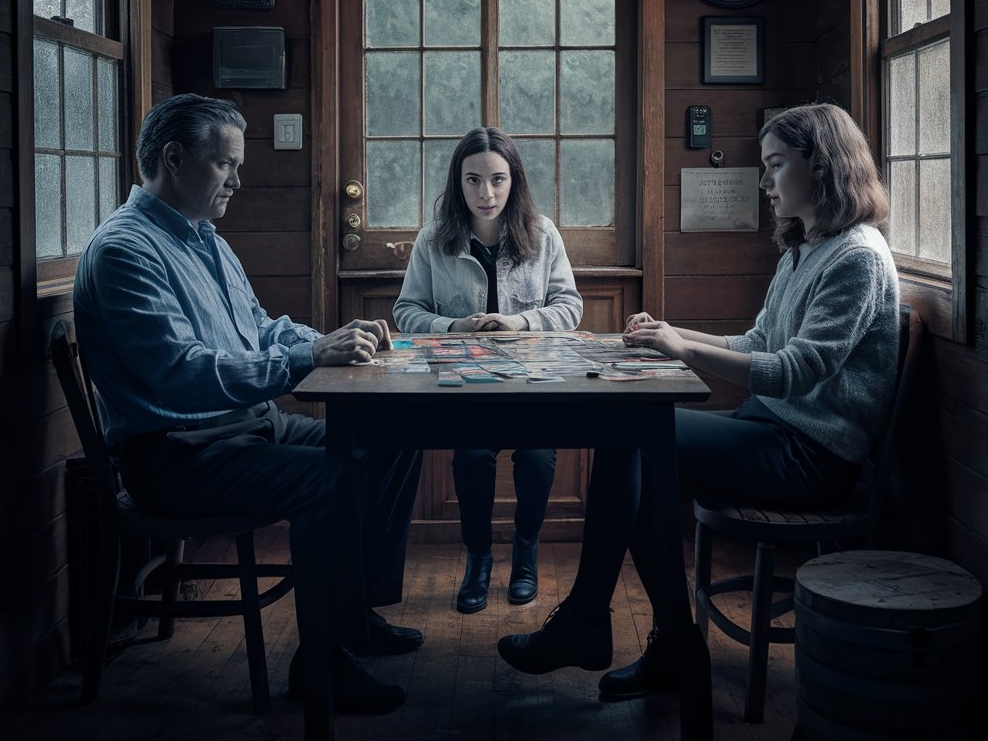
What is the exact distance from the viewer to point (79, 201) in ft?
10.2

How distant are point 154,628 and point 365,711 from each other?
2.73ft

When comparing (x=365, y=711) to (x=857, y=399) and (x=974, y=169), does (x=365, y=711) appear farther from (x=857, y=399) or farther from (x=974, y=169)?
(x=974, y=169)

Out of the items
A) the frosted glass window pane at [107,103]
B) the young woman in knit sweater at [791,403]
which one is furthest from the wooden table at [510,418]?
the frosted glass window pane at [107,103]

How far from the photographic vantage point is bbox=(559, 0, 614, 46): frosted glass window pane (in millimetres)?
3930

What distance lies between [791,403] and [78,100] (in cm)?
207

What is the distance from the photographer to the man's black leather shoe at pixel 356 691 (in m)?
2.51

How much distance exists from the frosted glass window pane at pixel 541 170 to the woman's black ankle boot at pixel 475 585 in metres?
1.32

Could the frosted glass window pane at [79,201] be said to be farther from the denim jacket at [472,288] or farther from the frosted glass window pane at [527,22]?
the frosted glass window pane at [527,22]

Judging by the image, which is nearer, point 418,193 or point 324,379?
point 324,379

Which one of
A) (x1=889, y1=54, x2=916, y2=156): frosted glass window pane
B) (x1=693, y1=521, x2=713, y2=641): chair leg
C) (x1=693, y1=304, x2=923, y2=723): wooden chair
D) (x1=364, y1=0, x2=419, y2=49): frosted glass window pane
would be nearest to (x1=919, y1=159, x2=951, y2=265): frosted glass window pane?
(x1=889, y1=54, x2=916, y2=156): frosted glass window pane

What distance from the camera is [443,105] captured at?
3969 mm

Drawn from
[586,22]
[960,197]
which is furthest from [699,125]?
[960,197]

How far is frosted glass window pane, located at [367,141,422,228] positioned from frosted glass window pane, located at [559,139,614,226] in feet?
1.71

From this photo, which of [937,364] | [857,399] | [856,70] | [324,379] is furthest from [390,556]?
[856,70]
